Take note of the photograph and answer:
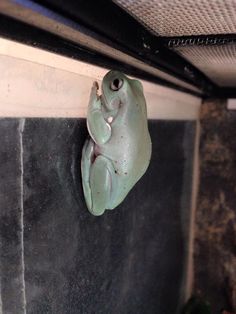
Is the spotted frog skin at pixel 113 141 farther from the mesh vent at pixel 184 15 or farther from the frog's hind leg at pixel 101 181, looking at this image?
the mesh vent at pixel 184 15

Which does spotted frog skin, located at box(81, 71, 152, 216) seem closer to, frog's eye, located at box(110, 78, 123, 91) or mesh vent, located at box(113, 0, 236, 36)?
frog's eye, located at box(110, 78, 123, 91)

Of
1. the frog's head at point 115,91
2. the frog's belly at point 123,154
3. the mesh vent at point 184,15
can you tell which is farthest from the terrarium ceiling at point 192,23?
the frog's belly at point 123,154

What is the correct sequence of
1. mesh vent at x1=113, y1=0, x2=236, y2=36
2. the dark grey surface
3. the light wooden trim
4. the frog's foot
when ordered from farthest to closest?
the frog's foot
the dark grey surface
the light wooden trim
mesh vent at x1=113, y1=0, x2=236, y2=36

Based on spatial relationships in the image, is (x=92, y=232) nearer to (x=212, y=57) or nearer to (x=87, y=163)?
(x=87, y=163)

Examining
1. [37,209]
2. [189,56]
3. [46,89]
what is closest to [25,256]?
[37,209]

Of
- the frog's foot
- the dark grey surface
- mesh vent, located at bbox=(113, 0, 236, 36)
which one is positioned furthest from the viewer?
the frog's foot

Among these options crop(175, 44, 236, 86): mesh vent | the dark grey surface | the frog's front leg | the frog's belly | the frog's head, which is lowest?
the dark grey surface

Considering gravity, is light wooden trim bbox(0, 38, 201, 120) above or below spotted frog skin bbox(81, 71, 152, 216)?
above

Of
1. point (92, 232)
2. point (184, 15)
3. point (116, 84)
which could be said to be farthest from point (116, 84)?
point (92, 232)

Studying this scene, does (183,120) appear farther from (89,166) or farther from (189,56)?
(89,166)

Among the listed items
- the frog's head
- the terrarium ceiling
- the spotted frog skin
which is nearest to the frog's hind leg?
the spotted frog skin
